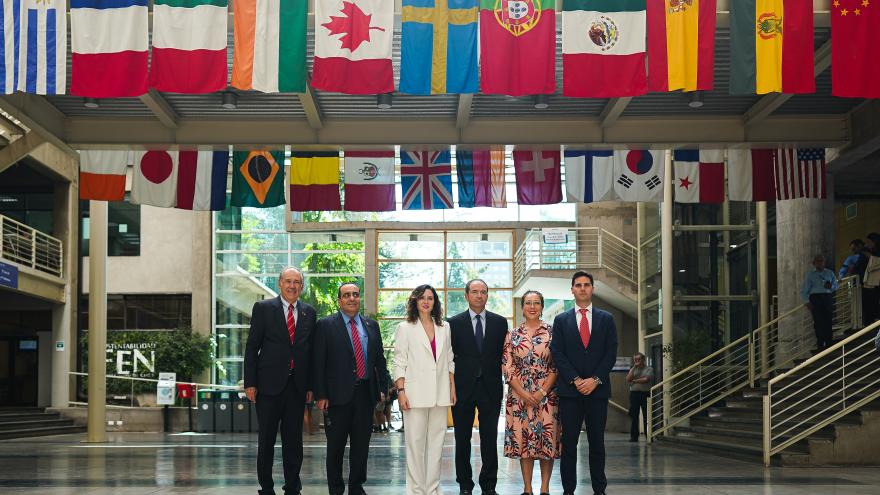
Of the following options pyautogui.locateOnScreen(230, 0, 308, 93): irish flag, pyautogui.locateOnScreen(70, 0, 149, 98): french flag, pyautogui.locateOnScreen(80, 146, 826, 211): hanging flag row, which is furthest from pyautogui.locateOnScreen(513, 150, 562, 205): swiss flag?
pyautogui.locateOnScreen(70, 0, 149, 98): french flag

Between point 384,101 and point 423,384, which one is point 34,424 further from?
point 423,384

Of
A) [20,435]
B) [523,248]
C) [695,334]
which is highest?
[523,248]

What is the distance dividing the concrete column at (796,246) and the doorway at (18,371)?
23.0 meters

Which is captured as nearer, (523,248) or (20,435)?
(20,435)

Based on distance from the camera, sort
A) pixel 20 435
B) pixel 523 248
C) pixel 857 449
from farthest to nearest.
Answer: pixel 523 248
pixel 20 435
pixel 857 449

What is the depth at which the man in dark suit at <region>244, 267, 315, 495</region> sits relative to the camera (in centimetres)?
965

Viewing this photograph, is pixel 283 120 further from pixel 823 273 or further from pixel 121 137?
pixel 823 273

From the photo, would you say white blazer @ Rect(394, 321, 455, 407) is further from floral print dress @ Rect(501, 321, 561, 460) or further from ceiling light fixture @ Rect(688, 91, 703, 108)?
ceiling light fixture @ Rect(688, 91, 703, 108)

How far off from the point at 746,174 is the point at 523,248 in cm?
1594

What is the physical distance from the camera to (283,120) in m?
18.2

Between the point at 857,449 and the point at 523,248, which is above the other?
the point at 523,248

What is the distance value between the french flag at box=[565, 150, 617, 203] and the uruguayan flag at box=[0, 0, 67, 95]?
9154 mm

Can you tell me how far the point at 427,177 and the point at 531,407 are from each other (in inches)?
396

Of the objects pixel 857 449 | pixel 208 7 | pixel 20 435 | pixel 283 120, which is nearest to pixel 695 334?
pixel 857 449
